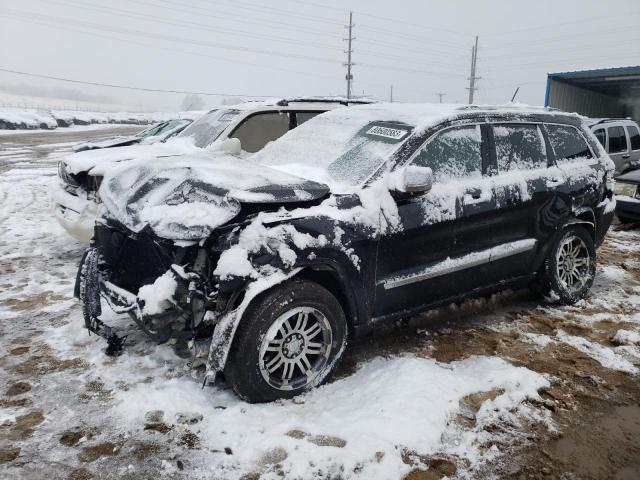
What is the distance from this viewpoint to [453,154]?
372 cm

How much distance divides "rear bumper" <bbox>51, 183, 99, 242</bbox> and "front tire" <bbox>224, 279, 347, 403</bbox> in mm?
3020

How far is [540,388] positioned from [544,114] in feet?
8.28

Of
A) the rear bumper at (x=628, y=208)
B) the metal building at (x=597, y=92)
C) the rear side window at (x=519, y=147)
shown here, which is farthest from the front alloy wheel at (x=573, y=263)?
the metal building at (x=597, y=92)

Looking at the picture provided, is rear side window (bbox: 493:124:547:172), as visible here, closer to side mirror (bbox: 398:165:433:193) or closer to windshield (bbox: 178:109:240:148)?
side mirror (bbox: 398:165:433:193)

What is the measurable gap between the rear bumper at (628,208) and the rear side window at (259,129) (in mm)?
5468

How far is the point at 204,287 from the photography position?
2.87 meters

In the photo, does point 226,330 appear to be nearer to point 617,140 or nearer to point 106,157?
point 106,157

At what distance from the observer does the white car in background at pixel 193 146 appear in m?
5.22

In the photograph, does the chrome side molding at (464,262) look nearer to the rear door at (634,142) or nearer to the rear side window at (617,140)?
the rear side window at (617,140)

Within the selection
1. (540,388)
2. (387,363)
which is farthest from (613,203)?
(387,363)

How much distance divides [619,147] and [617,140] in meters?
0.18

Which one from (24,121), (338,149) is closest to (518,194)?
(338,149)

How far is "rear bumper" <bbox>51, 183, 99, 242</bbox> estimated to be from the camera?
16.8 ft

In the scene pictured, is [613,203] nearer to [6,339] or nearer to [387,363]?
[387,363]
